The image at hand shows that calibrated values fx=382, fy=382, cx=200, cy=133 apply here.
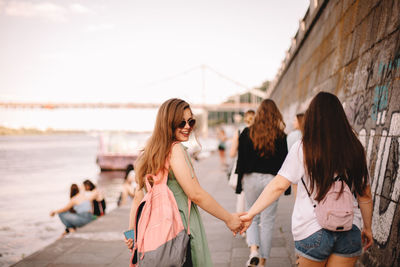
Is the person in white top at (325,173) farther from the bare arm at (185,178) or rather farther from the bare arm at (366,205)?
the bare arm at (185,178)

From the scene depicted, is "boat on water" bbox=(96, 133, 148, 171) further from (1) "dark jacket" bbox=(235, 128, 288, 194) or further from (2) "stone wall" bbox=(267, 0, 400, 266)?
(1) "dark jacket" bbox=(235, 128, 288, 194)

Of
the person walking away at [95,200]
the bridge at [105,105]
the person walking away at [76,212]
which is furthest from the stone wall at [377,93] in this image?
the bridge at [105,105]

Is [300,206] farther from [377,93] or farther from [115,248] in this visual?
[115,248]

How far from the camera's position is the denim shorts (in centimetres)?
181

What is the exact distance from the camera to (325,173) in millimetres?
1803

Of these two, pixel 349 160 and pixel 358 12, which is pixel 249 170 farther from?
pixel 358 12

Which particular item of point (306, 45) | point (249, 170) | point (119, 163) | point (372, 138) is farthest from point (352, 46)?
point (119, 163)

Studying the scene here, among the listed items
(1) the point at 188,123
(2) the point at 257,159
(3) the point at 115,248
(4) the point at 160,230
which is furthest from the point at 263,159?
(3) the point at 115,248

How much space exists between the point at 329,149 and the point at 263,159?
1.72 metres

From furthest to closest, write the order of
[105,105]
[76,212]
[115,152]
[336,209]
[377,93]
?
1. [105,105]
2. [115,152]
3. [76,212]
4. [377,93]
5. [336,209]

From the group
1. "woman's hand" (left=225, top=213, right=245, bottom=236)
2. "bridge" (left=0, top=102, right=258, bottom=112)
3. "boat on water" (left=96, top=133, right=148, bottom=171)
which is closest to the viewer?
"woman's hand" (left=225, top=213, right=245, bottom=236)

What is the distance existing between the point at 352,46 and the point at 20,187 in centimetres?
2015

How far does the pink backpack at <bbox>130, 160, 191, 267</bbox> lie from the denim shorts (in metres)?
0.60

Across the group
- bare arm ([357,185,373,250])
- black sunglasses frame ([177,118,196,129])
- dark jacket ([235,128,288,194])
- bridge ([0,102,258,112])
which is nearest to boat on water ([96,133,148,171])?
dark jacket ([235,128,288,194])
